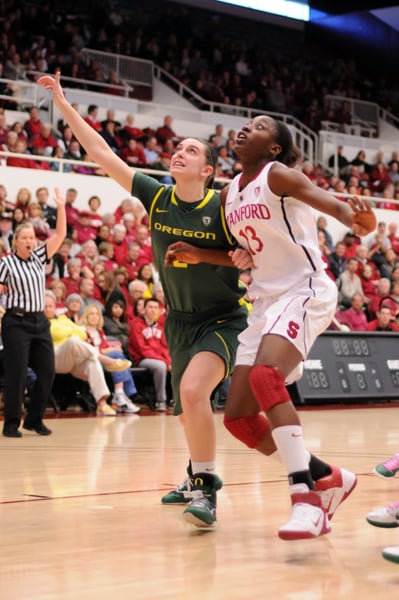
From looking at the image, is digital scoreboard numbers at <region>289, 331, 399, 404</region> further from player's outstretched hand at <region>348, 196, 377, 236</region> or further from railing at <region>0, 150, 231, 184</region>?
player's outstretched hand at <region>348, 196, 377, 236</region>

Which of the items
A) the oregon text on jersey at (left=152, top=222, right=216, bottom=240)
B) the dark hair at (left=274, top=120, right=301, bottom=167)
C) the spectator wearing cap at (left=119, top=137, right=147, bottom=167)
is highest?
the spectator wearing cap at (left=119, top=137, right=147, bottom=167)

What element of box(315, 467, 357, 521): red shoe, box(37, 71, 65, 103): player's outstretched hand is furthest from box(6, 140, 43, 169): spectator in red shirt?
box(315, 467, 357, 521): red shoe

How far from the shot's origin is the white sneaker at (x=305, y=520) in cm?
366

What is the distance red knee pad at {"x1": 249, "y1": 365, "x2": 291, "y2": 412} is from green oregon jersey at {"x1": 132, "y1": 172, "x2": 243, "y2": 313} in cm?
105

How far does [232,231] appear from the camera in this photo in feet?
14.8

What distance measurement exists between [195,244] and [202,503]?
4.24 feet

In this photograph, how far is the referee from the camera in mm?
8844

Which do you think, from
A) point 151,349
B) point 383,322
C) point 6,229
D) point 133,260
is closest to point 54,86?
point 151,349

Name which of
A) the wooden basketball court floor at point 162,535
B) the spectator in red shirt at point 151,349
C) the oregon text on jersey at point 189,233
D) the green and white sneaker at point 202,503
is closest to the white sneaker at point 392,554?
the wooden basketball court floor at point 162,535

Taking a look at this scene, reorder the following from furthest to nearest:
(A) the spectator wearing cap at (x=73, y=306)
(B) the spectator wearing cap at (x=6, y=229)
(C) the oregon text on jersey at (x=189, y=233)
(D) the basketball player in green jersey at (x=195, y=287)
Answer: (B) the spectator wearing cap at (x=6, y=229) → (A) the spectator wearing cap at (x=73, y=306) → (C) the oregon text on jersey at (x=189, y=233) → (D) the basketball player in green jersey at (x=195, y=287)

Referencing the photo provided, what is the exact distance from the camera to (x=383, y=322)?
14945 mm

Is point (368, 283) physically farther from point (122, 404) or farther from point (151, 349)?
point (122, 404)

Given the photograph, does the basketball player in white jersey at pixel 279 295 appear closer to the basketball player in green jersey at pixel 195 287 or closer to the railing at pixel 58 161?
the basketball player in green jersey at pixel 195 287

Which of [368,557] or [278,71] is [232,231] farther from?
[278,71]
